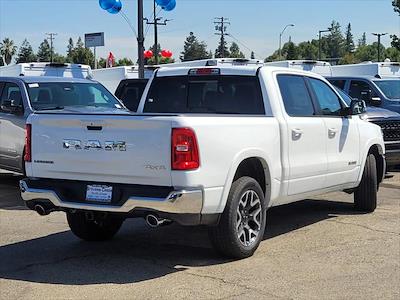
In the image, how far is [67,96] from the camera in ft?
35.6

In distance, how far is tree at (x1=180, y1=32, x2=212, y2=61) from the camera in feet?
470

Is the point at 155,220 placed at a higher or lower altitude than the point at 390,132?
lower

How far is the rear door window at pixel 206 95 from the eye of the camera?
22.9 ft

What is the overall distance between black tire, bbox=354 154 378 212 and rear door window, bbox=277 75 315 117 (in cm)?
164

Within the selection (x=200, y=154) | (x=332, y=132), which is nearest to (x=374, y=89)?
(x=332, y=132)

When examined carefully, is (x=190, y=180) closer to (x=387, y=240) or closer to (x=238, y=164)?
(x=238, y=164)

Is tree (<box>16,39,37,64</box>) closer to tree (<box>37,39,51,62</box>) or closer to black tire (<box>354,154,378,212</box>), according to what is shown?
tree (<box>37,39,51,62</box>)

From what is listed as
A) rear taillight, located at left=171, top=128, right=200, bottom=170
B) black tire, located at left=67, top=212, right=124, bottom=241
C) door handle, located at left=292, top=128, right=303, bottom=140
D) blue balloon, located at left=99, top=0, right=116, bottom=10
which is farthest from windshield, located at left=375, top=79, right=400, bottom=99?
rear taillight, located at left=171, top=128, right=200, bottom=170

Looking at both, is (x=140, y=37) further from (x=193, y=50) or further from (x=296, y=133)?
(x=193, y=50)

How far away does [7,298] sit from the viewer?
204 inches

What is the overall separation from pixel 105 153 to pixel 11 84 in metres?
5.70

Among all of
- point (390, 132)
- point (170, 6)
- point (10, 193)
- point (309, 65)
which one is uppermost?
point (170, 6)

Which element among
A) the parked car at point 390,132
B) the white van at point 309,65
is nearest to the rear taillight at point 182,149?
the parked car at point 390,132

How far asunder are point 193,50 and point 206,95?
148 m
